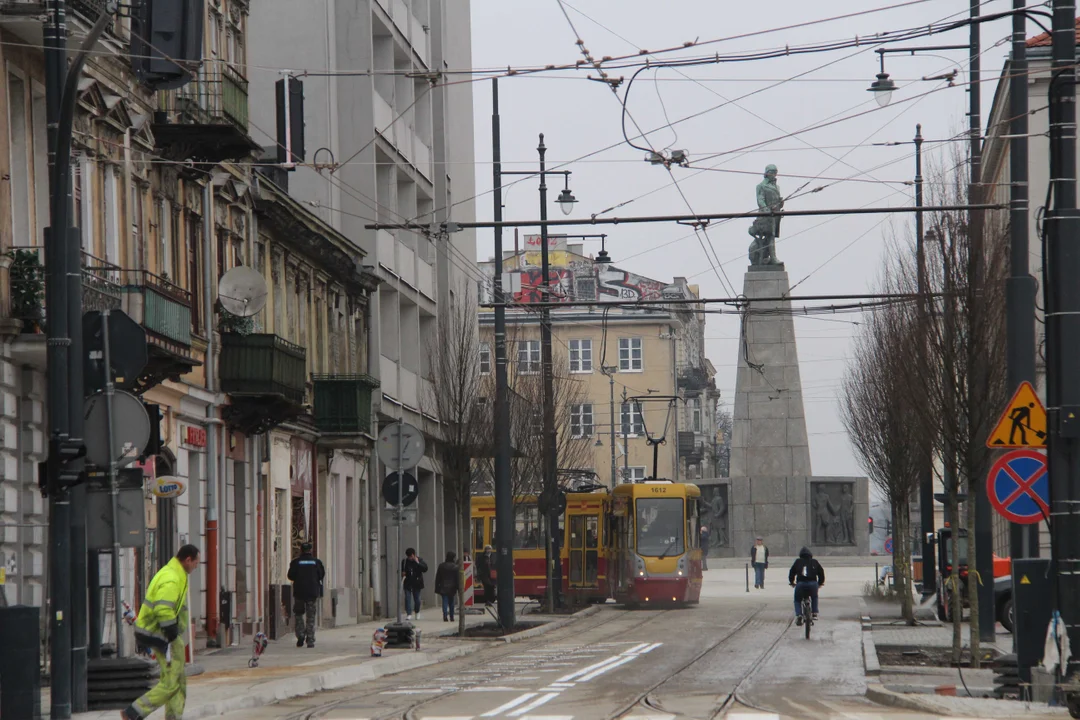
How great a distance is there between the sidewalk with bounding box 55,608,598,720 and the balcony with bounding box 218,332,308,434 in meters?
4.14

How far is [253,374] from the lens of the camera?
3131 cm

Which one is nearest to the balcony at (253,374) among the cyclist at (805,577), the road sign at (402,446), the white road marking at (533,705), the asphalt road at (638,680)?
the road sign at (402,446)

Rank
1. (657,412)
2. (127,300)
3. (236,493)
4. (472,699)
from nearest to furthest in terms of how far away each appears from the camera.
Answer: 1. (472,699)
2. (127,300)
3. (236,493)
4. (657,412)

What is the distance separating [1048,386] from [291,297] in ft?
75.9

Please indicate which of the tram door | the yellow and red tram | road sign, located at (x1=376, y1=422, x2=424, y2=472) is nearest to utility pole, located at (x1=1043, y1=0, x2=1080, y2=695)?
road sign, located at (x1=376, y1=422, x2=424, y2=472)

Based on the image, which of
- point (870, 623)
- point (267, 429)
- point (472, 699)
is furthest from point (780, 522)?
point (472, 699)

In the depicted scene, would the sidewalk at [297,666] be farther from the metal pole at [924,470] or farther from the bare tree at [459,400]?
the metal pole at [924,470]

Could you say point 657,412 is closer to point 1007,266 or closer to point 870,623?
point 870,623

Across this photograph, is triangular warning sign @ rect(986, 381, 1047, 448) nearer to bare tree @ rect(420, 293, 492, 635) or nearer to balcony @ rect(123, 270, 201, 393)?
balcony @ rect(123, 270, 201, 393)

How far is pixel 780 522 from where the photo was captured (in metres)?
67.2

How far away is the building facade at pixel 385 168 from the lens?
142 ft

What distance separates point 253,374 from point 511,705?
14.7 m

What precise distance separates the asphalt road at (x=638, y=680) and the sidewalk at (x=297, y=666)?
1.14ft

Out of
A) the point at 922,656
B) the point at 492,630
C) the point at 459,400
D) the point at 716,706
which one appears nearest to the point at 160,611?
the point at 716,706
